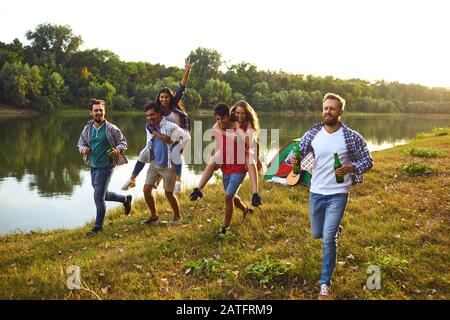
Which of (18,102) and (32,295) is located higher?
(18,102)

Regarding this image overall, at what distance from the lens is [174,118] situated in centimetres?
829

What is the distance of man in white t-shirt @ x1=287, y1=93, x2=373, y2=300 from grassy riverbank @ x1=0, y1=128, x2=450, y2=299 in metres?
0.67

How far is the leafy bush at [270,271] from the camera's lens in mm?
5695

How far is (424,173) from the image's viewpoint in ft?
38.3

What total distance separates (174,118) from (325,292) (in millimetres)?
4620

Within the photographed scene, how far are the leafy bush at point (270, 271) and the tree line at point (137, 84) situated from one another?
68.2m

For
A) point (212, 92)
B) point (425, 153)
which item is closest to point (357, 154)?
point (425, 153)

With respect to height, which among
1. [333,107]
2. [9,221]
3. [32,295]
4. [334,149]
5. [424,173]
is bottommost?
[9,221]

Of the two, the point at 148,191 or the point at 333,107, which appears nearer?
the point at 333,107

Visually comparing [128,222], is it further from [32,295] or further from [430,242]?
[430,242]

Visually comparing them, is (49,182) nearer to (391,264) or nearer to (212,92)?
(391,264)

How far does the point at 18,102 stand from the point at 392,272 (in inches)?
2809

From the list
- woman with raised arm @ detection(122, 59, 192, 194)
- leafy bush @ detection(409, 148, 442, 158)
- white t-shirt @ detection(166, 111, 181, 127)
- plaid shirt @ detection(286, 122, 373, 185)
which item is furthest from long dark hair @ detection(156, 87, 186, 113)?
leafy bush @ detection(409, 148, 442, 158)
